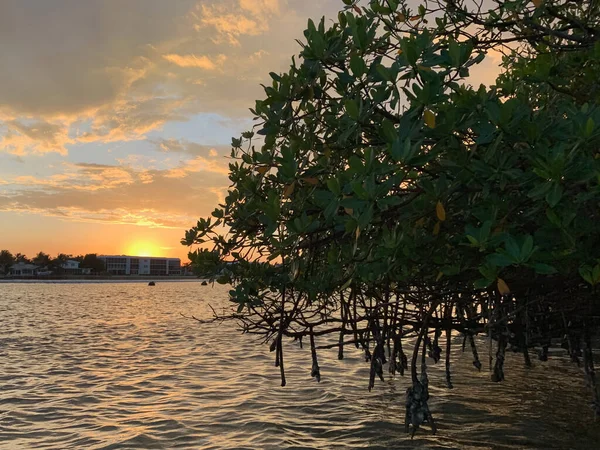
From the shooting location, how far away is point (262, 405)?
8.58 m

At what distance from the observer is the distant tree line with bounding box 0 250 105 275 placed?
6181 inches

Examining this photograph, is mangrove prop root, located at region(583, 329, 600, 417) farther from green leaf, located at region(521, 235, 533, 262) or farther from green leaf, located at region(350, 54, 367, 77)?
green leaf, located at region(350, 54, 367, 77)

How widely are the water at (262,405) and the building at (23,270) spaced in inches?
6565

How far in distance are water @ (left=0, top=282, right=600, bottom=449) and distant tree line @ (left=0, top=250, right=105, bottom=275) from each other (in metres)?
165

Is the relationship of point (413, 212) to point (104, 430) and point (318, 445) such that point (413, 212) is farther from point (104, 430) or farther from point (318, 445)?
point (104, 430)

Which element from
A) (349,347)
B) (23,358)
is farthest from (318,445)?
(23,358)

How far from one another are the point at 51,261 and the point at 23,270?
8.50 m

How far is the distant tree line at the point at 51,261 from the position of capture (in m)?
157

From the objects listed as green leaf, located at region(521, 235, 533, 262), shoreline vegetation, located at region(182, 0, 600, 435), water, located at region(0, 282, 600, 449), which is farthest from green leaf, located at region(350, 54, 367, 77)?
water, located at region(0, 282, 600, 449)

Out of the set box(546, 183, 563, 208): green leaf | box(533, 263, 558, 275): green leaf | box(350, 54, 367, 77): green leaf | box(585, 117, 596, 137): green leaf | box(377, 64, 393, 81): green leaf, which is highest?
box(350, 54, 367, 77): green leaf

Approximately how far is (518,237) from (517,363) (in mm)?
10328

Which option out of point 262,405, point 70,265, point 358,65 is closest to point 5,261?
point 70,265

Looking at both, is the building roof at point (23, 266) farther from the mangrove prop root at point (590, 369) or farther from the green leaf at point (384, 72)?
the green leaf at point (384, 72)

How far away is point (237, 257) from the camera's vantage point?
6.76 metres
